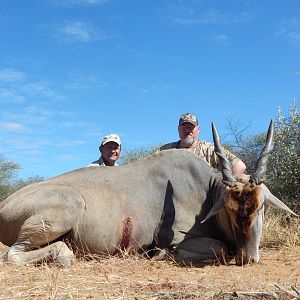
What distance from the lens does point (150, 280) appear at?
13.8 ft

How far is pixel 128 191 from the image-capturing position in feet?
18.8

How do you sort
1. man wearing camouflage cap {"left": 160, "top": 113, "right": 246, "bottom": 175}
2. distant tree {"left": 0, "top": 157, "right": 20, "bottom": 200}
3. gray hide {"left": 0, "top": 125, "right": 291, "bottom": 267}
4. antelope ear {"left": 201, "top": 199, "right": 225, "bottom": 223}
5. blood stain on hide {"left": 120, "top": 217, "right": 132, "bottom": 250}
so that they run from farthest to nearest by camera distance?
distant tree {"left": 0, "top": 157, "right": 20, "bottom": 200} < man wearing camouflage cap {"left": 160, "top": 113, "right": 246, "bottom": 175} < blood stain on hide {"left": 120, "top": 217, "right": 132, "bottom": 250} < antelope ear {"left": 201, "top": 199, "right": 225, "bottom": 223} < gray hide {"left": 0, "top": 125, "right": 291, "bottom": 267}

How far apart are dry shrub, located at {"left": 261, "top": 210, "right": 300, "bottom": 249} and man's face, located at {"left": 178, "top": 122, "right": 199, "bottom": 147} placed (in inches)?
61.3

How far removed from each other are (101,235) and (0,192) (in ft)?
55.0

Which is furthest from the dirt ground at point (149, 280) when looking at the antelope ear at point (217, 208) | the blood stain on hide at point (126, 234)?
the antelope ear at point (217, 208)

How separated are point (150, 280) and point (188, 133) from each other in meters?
3.95

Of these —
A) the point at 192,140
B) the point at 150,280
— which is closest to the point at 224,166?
the point at 150,280

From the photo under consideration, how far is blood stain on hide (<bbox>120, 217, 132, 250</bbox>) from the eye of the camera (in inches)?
216

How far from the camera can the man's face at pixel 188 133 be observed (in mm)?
7883

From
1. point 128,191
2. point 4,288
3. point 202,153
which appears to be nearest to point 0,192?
point 202,153

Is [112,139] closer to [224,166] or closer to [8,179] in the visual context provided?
[224,166]

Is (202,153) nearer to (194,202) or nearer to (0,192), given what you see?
(194,202)

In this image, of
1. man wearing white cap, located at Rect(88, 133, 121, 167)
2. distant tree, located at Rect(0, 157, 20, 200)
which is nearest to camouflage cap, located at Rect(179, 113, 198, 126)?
man wearing white cap, located at Rect(88, 133, 121, 167)

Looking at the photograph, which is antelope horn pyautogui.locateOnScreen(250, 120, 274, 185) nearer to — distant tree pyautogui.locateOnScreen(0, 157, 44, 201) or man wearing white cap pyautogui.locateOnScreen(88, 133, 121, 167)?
man wearing white cap pyautogui.locateOnScreen(88, 133, 121, 167)
